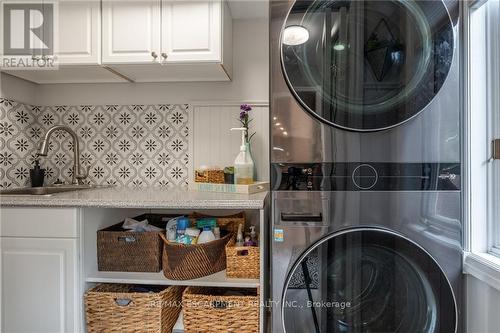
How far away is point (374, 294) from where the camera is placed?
1017 millimetres

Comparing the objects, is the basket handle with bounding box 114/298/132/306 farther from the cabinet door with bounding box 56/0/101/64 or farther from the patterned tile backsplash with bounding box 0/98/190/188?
the cabinet door with bounding box 56/0/101/64

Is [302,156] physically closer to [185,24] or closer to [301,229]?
[301,229]

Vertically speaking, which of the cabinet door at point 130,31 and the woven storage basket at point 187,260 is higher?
the cabinet door at point 130,31

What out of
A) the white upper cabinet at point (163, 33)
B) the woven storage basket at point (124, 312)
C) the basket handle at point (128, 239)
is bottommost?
the woven storage basket at point (124, 312)

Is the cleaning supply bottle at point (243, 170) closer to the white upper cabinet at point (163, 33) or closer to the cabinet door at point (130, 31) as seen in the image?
the white upper cabinet at point (163, 33)

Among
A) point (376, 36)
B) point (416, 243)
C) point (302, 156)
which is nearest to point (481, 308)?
point (416, 243)

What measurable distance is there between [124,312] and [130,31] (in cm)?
144

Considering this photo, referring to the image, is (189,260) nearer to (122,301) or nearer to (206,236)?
(206,236)

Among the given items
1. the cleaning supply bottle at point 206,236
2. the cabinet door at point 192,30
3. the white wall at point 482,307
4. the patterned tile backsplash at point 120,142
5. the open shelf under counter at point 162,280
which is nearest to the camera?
the white wall at point 482,307

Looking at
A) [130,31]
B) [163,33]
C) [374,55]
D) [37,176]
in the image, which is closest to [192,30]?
[163,33]

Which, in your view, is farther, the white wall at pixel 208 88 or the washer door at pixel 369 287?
the white wall at pixel 208 88

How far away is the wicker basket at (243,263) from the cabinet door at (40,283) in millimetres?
690

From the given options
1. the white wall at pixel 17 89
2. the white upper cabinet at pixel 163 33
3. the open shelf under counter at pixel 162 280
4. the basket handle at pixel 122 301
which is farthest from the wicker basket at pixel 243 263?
the white wall at pixel 17 89

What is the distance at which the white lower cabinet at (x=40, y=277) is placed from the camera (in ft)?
3.96
